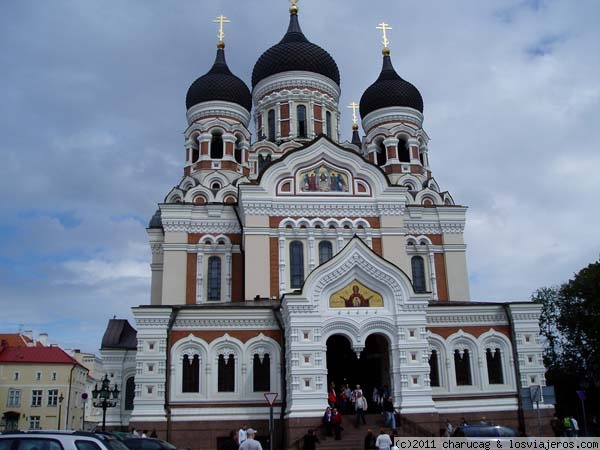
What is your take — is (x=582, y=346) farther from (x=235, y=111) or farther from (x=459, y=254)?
(x=235, y=111)

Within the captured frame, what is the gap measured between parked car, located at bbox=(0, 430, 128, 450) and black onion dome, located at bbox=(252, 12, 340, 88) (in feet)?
85.7

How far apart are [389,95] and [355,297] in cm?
1526

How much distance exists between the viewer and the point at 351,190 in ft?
86.9

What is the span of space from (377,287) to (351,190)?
20.3 ft

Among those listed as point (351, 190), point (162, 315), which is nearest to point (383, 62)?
point (351, 190)

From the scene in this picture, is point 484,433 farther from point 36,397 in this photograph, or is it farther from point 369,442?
point 36,397

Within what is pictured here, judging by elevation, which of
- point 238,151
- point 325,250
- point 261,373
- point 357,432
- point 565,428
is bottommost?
point 565,428

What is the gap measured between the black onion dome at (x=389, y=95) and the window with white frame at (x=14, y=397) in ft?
102

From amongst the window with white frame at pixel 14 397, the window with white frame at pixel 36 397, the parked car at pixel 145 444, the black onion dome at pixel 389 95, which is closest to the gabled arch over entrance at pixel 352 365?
the parked car at pixel 145 444

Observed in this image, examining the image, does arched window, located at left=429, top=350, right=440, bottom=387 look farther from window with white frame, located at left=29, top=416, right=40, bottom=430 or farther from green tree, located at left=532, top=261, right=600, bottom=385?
window with white frame, located at left=29, top=416, right=40, bottom=430

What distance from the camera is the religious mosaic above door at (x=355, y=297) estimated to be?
21.2 m

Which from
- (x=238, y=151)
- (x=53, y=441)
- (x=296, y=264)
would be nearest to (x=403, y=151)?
(x=238, y=151)

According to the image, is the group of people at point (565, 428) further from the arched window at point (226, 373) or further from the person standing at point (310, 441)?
the arched window at point (226, 373)

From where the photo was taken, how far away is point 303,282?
23328 millimetres
